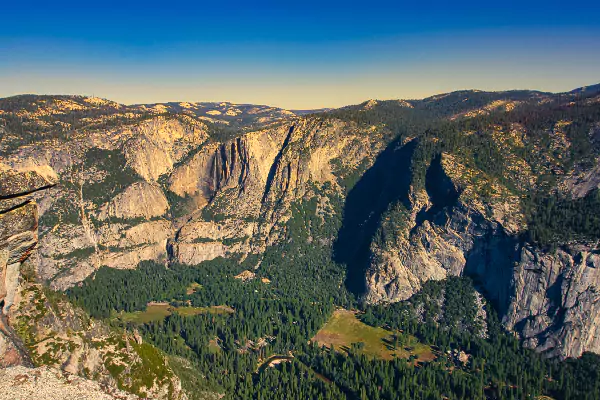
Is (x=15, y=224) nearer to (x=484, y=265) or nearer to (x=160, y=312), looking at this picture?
(x=160, y=312)

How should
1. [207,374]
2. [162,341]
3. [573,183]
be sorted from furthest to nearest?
[573,183] < [162,341] < [207,374]

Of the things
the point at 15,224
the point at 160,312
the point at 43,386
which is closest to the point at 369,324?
the point at 160,312

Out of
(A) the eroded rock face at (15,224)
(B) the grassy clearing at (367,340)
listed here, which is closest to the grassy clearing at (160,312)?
(B) the grassy clearing at (367,340)

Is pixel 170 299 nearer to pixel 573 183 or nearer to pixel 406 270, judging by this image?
pixel 406 270

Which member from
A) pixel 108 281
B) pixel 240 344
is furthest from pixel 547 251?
pixel 108 281

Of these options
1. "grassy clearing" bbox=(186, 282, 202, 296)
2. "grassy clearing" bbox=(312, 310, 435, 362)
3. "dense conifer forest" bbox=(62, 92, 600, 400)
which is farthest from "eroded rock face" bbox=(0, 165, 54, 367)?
"grassy clearing" bbox=(186, 282, 202, 296)

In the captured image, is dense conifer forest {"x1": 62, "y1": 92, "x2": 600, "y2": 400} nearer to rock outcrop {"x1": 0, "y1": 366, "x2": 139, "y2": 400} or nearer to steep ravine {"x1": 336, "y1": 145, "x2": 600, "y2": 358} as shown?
steep ravine {"x1": 336, "y1": 145, "x2": 600, "y2": 358}
